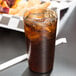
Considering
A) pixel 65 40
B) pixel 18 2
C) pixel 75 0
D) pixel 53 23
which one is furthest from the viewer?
pixel 75 0

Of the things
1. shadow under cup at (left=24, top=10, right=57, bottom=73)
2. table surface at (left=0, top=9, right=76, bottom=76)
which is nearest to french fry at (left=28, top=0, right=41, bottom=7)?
table surface at (left=0, top=9, right=76, bottom=76)

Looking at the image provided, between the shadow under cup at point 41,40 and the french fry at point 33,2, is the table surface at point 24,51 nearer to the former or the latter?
the shadow under cup at point 41,40

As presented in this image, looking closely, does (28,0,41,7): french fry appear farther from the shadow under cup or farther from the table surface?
Answer: the shadow under cup

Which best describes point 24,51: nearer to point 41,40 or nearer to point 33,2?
point 41,40

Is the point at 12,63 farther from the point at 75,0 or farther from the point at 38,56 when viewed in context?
the point at 75,0

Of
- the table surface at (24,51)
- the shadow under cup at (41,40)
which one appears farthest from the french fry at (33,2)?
the shadow under cup at (41,40)

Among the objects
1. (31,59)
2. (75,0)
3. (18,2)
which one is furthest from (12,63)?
(75,0)
